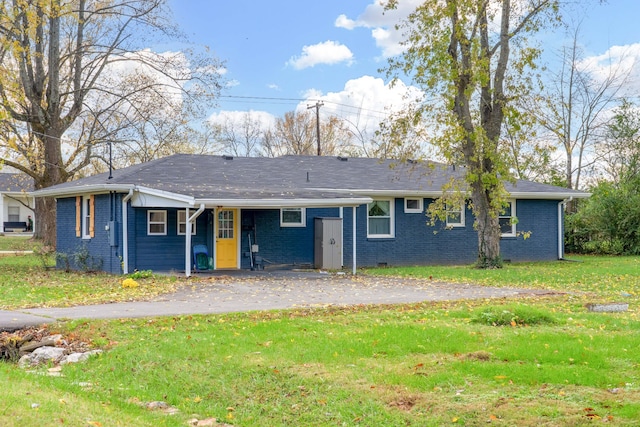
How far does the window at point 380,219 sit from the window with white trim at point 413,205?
632mm

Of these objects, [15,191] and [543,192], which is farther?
[15,191]

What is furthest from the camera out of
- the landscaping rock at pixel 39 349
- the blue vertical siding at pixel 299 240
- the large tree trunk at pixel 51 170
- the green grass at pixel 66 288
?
the large tree trunk at pixel 51 170

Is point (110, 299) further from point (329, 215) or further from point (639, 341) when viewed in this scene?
point (329, 215)

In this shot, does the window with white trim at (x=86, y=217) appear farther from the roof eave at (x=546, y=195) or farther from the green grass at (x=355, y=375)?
the roof eave at (x=546, y=195)

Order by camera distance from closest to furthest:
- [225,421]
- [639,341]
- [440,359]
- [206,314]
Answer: [225,421] < [440,359] < [639,341] < [206,314]

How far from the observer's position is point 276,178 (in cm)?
2508

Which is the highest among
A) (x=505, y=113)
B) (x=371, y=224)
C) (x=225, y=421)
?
(x=505, y=113)

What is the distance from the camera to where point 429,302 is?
44.2 ft

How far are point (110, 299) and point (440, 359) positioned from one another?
8.17m

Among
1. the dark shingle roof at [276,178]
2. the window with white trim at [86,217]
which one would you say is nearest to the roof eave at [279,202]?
the dark shingle roof at [276,178]

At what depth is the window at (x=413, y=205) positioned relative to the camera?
2589 centimetres

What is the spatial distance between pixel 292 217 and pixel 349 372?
16078 millimetres

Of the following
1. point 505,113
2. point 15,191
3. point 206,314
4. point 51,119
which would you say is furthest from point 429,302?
point 15,191

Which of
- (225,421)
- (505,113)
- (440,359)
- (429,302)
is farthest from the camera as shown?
(505,113)
